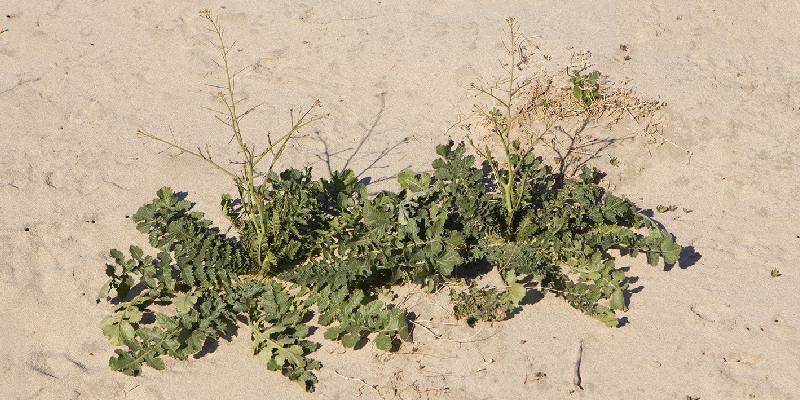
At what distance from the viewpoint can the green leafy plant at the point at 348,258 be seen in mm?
4168

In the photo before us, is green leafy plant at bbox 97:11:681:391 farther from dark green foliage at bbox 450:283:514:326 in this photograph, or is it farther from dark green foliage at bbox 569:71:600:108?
dark green foliage at bbox 569:71:600:108

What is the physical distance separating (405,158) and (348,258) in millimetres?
1368

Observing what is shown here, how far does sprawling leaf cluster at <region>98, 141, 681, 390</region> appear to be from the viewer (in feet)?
13.7

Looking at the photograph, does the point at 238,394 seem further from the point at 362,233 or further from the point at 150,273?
the point at 362,233

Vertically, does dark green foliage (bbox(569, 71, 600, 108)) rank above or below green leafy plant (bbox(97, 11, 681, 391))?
above

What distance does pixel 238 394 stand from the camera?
4012 mm

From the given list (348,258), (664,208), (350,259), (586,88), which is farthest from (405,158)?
(664,208)

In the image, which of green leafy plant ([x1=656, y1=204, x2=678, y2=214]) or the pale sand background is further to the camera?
green leafy plant ([x1=656, y1=204, x2=678, y2=214])

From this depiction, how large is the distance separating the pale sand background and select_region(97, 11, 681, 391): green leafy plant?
149 millimetres

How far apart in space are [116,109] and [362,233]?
2.72 meters

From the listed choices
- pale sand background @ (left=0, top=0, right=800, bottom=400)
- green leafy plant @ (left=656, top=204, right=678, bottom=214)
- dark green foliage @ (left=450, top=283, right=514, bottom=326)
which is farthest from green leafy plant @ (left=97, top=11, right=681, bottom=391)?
green leafy plant @ (left=656, top=204, right=678, bottom=214)

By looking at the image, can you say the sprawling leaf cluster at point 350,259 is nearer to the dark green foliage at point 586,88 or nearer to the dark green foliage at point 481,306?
the dark green foliage at point 481,306

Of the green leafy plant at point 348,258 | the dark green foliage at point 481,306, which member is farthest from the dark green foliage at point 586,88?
the dark green foliage at point 481,306

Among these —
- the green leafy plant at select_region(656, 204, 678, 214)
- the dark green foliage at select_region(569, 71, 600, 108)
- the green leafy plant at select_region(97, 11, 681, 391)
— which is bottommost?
the green leafy plant at select_region(656, 204, 678, 214)
